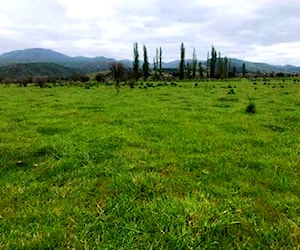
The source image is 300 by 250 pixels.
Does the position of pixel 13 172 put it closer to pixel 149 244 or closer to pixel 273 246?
pixel 149 244

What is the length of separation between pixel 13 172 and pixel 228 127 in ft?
23.8

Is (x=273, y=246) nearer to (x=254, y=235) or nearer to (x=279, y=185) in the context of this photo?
(x=254, y=235)

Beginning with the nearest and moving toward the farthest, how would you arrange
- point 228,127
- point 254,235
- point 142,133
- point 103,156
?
point 254,235 → point 103,156 → point 142,133 → point 228,127

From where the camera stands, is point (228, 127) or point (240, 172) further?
point (228, 127)

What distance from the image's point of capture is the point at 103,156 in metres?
8.17

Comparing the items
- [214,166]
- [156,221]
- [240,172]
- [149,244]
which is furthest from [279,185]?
[149,244]

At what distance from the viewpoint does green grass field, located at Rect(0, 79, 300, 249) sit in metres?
4.51

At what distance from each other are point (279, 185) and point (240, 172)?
2.96 ft

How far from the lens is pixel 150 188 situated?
6031 millimetres

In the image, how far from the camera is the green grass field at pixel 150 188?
14.8 feet

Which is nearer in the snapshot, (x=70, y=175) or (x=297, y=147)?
(x=70, y=175)

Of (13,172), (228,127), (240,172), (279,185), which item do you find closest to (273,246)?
(279,185)

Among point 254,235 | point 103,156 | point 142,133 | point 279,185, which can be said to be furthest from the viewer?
point 142,133

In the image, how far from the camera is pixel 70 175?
690 cm
